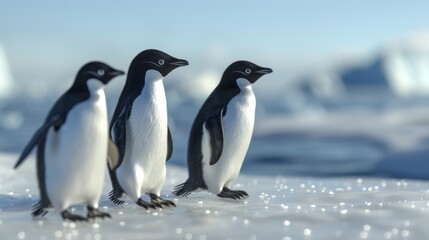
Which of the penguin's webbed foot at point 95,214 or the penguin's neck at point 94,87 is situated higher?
the penguin's neck at point 94,87

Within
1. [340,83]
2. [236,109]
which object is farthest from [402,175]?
[340,83]

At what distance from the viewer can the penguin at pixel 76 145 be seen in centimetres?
333

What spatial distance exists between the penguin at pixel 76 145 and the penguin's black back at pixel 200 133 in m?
0.88

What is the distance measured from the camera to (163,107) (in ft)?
12.9

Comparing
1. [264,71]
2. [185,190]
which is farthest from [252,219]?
[264,71]

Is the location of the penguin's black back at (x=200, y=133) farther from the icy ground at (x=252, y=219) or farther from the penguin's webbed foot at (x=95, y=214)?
the penguin's webbed foot at (x=95, y=214)

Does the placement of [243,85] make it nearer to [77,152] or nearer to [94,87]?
[94,87]

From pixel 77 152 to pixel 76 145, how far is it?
0.13 feet

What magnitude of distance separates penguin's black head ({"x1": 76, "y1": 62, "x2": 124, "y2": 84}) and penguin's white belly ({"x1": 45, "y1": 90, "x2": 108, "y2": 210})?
0.09 m

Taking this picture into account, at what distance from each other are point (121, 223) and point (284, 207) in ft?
3.53

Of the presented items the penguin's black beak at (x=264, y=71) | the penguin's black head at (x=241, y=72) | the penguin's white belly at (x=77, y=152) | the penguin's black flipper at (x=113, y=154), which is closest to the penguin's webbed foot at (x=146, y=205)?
the penguin's black flipper at (x=113, y=154)

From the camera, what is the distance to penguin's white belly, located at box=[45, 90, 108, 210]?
10.9 feet

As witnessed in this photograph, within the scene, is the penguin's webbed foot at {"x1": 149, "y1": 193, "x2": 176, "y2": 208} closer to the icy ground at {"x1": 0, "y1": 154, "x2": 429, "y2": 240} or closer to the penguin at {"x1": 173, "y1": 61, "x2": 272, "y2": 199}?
the icy ground at {"x1": 0, "y1": 154, "x2": 429, "y2": 240}

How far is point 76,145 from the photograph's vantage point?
3.33 meters
